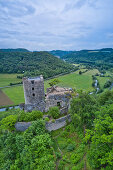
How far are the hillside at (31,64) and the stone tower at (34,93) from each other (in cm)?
6059

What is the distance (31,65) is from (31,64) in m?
1.22

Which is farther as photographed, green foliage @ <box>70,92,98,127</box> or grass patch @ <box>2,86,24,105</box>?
grass patch @ <box>2,86,24,105</box>

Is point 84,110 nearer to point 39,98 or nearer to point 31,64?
point 39,98

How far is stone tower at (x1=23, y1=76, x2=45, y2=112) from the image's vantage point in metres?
23.2

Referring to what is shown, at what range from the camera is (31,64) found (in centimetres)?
10606

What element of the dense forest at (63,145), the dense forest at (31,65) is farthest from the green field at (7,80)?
the dense forest at (63,145)

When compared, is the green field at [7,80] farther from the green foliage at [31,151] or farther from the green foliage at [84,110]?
the green foliage at [84,110]

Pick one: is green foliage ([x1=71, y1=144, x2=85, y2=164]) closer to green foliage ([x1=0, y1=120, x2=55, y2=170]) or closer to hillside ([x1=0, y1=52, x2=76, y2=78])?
green foliage ([x1=0, y1=120, x2=55, y2=170])

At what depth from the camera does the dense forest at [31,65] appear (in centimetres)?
9256

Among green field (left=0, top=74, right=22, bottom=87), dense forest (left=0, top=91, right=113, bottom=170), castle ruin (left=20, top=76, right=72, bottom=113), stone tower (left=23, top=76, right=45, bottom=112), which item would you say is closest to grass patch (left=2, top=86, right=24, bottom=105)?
green field (left=0, top=74, right=22, bottom=87)

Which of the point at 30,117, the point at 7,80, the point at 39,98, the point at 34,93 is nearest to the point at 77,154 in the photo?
the point at 30,117

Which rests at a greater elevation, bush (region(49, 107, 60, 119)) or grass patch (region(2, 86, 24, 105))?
bush (region(49, 107, 60, 119))

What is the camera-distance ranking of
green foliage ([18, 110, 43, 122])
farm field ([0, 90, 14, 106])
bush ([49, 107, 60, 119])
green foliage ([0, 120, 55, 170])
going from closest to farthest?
green foliage ([0, 120, 55, 170]), bush ([49, 107, 60, 119]), green foliage ([18, 110, 43, 122]), farm field ([0, 90, 14, 106])

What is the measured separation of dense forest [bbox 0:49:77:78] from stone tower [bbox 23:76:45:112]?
6059 centimetres
